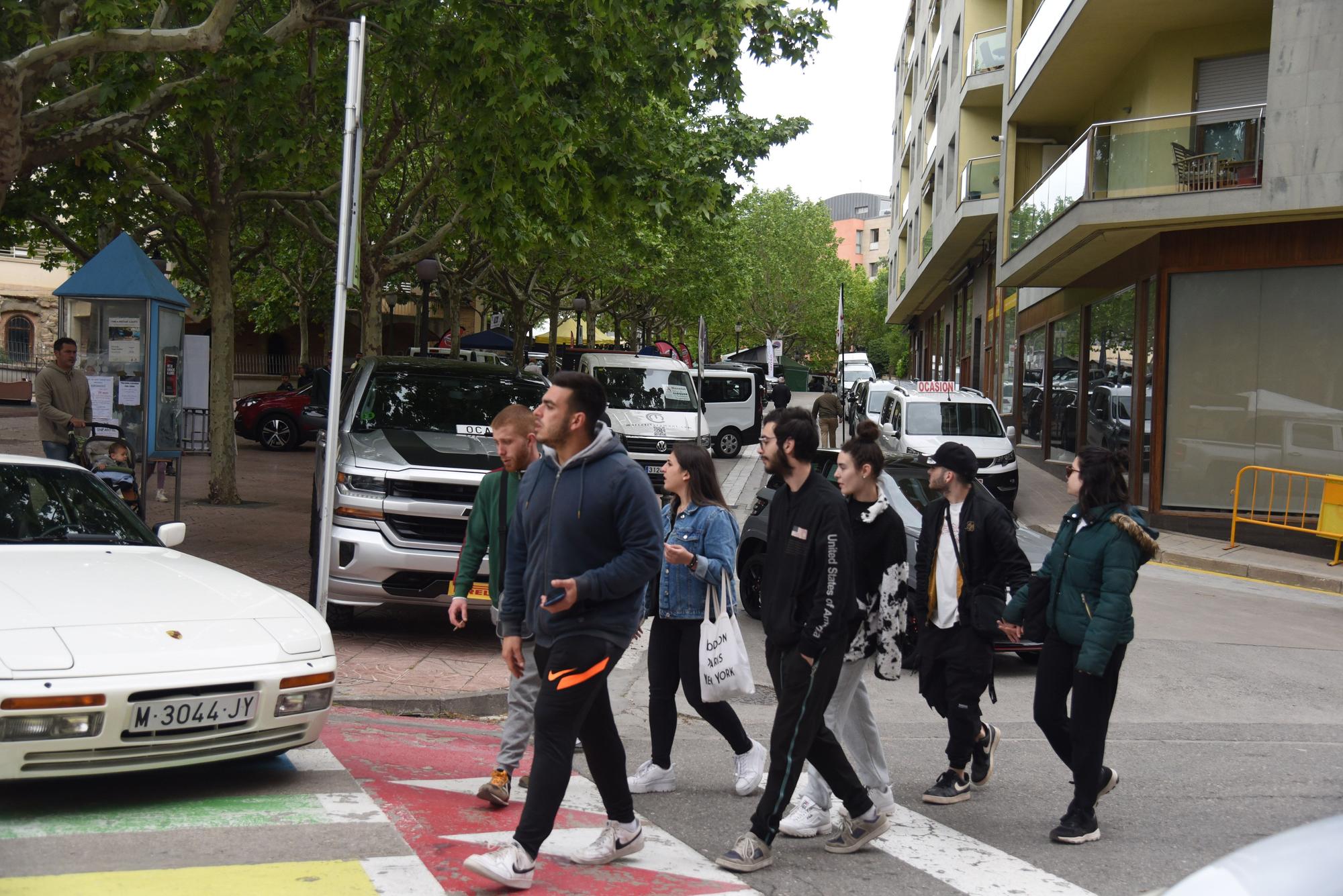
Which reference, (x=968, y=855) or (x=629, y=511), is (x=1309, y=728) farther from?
(x=629, y=511)

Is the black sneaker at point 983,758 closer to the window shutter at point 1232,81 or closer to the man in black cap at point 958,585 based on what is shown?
the man in black cap at point 958,585

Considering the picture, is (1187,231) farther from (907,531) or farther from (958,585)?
(958,585)

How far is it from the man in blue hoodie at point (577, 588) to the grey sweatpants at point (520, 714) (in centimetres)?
76

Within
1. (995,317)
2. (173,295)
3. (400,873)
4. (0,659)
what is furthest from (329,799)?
(995,317)

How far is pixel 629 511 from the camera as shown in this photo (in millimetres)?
4504

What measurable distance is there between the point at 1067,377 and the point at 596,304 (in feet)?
80.1

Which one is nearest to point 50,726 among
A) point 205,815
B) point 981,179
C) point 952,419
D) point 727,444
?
point 205,815

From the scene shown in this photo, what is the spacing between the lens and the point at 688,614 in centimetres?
598

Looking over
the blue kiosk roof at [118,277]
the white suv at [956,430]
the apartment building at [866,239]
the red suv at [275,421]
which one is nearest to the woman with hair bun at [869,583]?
the blue kiosk roof at [118,277]

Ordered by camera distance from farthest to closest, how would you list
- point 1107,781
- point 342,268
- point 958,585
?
point 342,268
point 958,585
point 1107,781

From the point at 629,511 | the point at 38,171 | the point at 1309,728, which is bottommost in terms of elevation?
the point at 1309,728

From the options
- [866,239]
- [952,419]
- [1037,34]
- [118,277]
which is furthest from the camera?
[866,239]

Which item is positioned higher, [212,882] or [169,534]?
[169,534]

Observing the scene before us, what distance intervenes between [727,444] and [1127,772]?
23.5 metres
